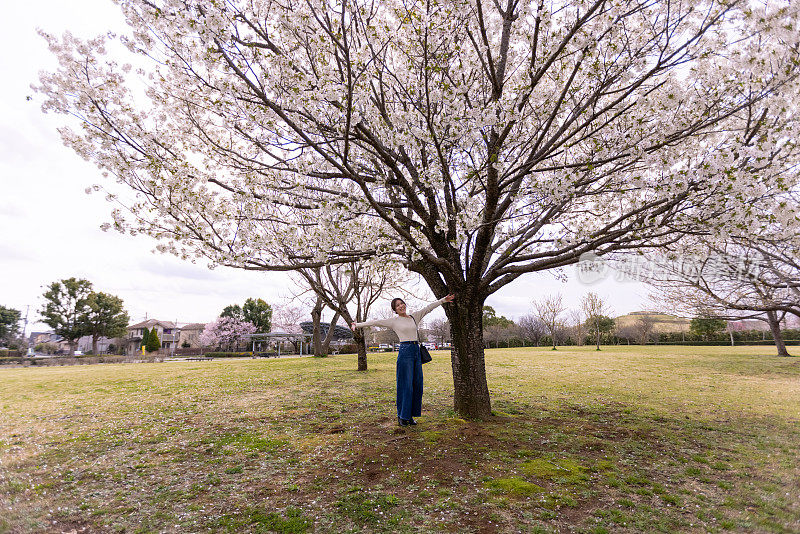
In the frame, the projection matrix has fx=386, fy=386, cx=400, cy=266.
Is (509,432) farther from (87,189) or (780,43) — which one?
(87,189)

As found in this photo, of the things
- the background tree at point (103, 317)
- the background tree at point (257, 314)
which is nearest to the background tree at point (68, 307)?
the background tree at point (103, 317)

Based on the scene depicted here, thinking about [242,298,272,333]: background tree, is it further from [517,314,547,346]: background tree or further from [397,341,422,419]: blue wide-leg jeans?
[397,341,422,419]: blue wide-leg jeans

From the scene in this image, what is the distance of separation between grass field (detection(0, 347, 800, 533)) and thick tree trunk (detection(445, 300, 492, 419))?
40 centimetres

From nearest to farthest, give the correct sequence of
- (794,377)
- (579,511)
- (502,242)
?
(579,511), (502,242), (794,377)

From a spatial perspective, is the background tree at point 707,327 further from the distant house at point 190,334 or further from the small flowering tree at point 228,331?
the distant house at point 190,334

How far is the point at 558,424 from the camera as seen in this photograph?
6504mm

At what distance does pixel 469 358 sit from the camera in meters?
6.39

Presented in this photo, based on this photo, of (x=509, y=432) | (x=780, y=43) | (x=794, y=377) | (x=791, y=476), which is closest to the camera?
(x=791, y=476)

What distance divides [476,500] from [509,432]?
90.8 inches

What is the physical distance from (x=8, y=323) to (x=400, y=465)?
62254mm

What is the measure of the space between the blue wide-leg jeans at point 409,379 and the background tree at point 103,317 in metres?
52.4

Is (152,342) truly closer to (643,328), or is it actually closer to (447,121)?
(447,121)

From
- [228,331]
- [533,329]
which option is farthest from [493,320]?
[228,331]

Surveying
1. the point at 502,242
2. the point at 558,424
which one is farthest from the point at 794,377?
the point at 502,242
